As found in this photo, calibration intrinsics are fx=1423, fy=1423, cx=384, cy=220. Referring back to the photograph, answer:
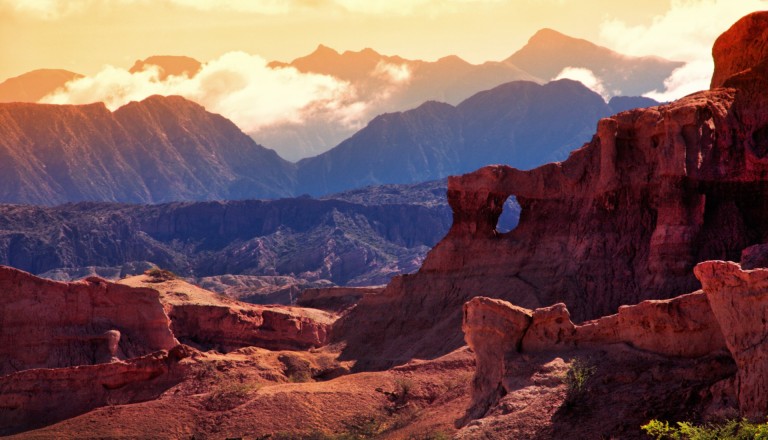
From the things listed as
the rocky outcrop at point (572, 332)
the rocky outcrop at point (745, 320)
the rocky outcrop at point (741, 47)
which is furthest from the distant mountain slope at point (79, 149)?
the rocky outcrop at point (745, 320)

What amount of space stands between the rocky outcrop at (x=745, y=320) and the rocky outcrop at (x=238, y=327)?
42111mm

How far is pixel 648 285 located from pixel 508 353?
15728mm

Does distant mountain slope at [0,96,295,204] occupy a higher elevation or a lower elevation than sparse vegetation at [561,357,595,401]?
higher

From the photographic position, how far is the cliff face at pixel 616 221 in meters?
49.3

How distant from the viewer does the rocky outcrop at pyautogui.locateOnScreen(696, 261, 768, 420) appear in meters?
26.1

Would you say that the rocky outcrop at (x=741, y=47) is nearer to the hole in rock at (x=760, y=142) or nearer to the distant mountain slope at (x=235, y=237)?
the hole in rock at (x=760, y=142)

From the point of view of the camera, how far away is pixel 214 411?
45.1 metres

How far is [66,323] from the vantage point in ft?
187

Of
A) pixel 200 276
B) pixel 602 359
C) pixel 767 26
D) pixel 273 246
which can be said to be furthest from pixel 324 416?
pixel 273 246

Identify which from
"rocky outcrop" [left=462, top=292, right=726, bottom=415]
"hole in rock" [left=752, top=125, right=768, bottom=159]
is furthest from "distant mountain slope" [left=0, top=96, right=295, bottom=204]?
"rocky outcrop" [left=462, top=292, right=726, bottom=415]

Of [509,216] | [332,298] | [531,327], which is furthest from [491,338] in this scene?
[509,216]

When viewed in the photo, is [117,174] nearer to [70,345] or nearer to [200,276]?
[200,276]

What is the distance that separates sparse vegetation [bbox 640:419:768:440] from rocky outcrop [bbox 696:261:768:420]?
616mm

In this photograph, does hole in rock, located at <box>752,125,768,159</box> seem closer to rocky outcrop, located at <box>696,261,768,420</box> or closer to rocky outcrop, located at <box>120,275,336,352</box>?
rocky outcrop, located at <box>696,261,768,420</box>
